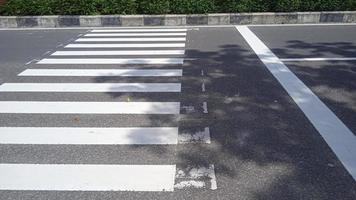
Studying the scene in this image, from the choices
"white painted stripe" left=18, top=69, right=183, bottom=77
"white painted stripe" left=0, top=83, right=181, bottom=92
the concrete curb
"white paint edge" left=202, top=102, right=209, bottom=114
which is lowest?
"white paint edge" left=202, top=102, right=209, bottom=114

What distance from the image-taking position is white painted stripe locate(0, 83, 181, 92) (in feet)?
21.3

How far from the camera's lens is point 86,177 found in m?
3.78

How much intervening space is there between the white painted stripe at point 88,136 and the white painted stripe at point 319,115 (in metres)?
1.85

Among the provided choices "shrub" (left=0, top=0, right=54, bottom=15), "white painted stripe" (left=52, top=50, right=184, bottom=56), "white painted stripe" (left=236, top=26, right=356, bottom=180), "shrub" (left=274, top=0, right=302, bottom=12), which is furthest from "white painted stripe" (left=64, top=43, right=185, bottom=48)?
"shrub" (left=274, top=0, right=302, bottom=12)

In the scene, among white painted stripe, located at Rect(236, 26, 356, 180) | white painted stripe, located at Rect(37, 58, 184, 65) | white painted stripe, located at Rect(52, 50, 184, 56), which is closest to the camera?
white painted stripe, located at Rect(236, 26, 356, 180)

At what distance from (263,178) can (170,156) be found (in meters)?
1.06

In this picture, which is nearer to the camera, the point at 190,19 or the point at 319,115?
the point at 319,115

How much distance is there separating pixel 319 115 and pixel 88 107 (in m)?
3.38

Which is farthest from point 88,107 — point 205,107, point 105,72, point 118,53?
point 118,53

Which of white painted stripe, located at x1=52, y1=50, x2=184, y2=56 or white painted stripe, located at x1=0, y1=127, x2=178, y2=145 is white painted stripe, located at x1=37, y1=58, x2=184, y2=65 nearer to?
white painted stripe, located at x1=52, y1=50, x2=184, y2=56

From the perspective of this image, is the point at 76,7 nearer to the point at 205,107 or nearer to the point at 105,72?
the point at 105,72

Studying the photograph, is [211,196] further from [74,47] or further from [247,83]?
[74,47]

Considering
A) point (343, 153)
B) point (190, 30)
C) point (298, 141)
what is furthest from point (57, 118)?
point (190, 30)

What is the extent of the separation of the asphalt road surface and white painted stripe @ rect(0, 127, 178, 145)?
15 mm
